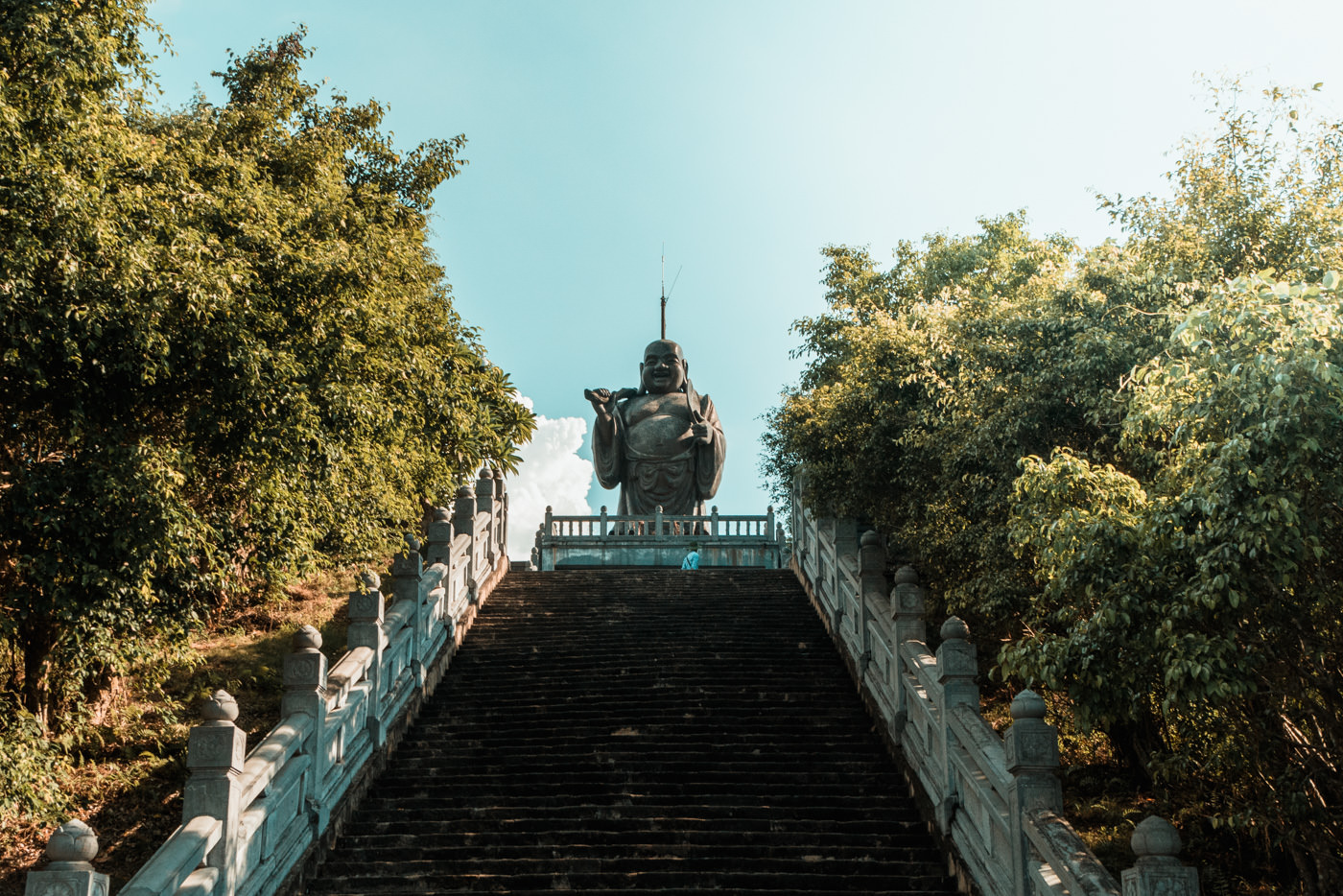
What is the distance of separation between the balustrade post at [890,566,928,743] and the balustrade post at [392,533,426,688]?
5.32 metres

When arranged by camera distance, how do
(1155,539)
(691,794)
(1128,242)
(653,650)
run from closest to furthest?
(1155,539), (691,794), (1128,242), (653,650)

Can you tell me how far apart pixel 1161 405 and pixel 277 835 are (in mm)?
7483

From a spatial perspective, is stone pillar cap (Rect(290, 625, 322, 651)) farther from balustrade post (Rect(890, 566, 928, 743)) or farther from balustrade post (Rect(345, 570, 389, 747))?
balustrade post (Rect(890, 566, 928, 743))

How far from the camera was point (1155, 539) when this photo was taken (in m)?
7.73

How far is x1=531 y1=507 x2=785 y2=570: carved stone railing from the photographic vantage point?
21.5 meters

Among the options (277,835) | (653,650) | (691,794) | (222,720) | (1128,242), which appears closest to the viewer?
(222,720)

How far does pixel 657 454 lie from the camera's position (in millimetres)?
24969

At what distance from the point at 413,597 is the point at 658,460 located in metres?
12.5

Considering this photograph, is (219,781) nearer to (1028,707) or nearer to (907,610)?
(1028,707)

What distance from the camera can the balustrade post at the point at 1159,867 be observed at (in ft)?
21.2

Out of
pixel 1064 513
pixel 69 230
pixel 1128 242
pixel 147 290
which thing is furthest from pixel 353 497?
pixel 1128 242

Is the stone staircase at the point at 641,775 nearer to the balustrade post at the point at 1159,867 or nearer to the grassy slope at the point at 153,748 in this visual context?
the grassy slope at the point at 153,748

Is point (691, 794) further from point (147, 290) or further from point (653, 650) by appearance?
point (147, 290)

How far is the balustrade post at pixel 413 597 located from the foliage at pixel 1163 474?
5.46m
